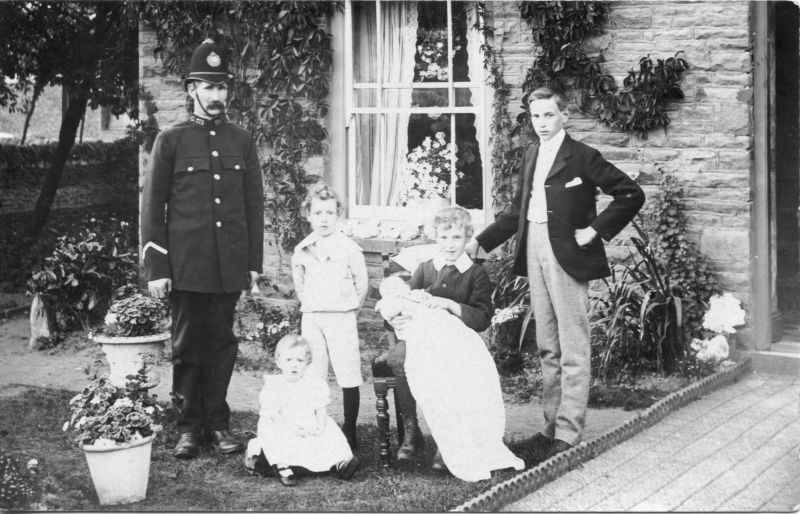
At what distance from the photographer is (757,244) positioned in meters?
7.28

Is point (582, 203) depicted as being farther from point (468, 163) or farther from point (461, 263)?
point (468, 163)

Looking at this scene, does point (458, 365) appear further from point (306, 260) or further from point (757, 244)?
point (757, 244)

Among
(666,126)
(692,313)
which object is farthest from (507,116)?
(692,313)

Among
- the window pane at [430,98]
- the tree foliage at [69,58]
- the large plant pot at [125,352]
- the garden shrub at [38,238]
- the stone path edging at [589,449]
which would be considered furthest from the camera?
the tree foliage at [69,58]

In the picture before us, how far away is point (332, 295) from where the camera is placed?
5.35 m

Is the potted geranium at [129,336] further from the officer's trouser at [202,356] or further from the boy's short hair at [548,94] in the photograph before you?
the boy's short hair at [548,94]

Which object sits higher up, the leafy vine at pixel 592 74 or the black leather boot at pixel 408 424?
the leafy vine at pixel 592 74

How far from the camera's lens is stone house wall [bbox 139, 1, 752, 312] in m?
7.13

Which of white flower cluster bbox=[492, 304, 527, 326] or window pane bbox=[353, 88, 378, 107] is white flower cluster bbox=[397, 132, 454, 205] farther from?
white flower cluster bbox=[492, 304, 527, 326]

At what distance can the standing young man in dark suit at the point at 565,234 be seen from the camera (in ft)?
16.9

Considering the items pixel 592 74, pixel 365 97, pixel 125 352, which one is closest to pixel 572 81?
pixel 592 74

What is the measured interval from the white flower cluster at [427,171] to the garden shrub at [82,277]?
269cm

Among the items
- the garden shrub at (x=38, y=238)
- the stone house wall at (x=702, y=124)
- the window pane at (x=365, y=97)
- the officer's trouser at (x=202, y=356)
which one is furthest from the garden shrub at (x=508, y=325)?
the garden shrub at (x=38, y=238)

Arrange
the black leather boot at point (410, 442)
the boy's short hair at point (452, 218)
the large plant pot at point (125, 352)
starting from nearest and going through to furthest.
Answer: the boy's short hair at point (452, 218) → the black leather boot at point (410, 442) → the large plant pot at point (125, 352)
